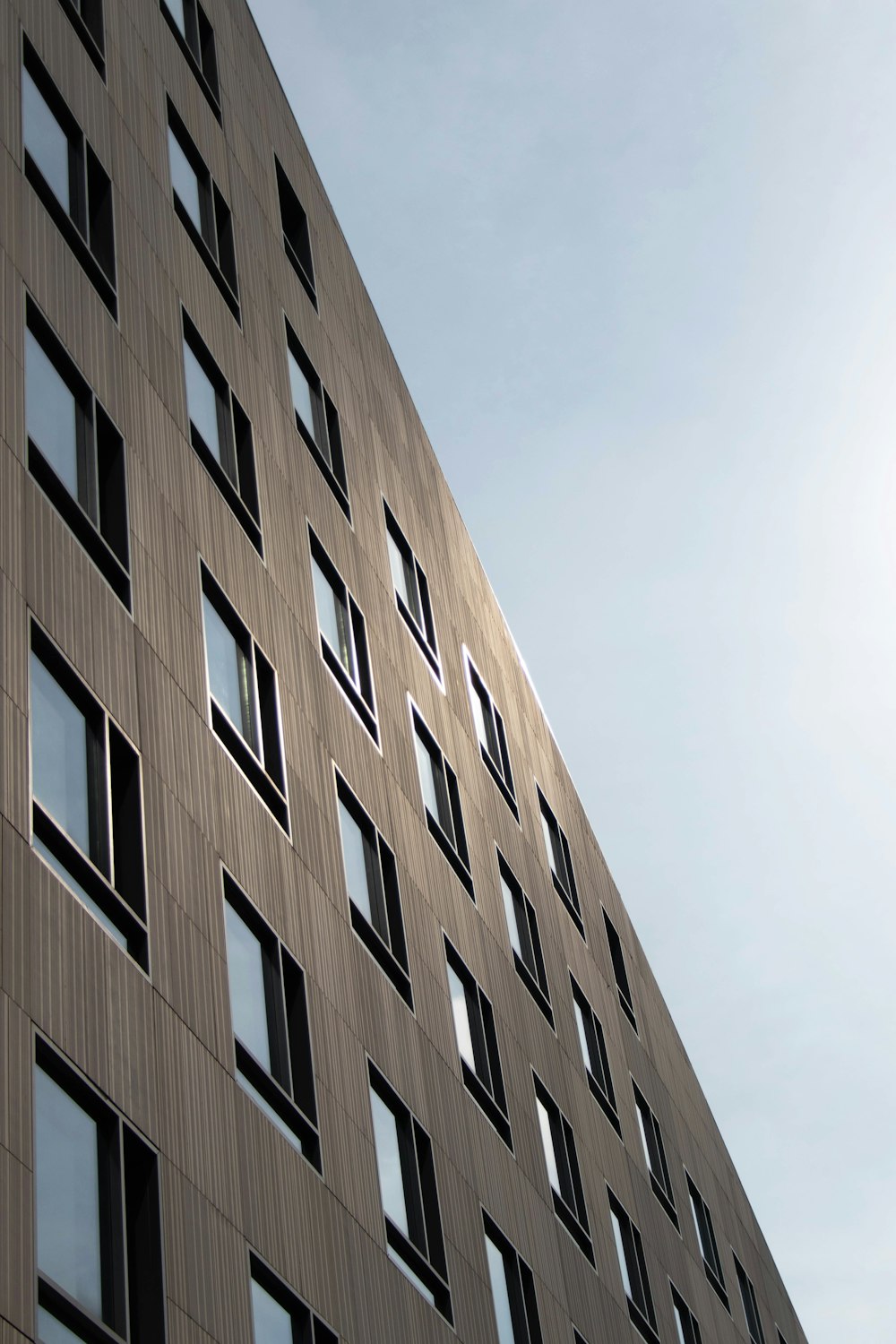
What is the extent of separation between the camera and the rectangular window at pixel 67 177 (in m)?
20.1

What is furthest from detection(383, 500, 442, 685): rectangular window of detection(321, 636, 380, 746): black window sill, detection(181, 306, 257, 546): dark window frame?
detection(181, 306, 257, 546): dark window frame

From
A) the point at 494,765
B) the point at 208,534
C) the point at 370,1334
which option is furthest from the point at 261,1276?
the point at 494,765

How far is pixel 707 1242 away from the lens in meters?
42.7

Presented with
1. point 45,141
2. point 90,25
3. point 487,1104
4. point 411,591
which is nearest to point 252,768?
point 45,141

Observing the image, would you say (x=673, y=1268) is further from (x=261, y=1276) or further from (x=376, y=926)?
(x=261, y=1276)

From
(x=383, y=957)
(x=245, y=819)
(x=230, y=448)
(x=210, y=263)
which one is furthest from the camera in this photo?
(x=210, y=263)

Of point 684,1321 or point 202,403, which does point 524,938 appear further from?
point 202,403

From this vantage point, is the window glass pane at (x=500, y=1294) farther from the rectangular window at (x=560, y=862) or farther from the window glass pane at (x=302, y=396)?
the window glass pane at (x=302, y=396)

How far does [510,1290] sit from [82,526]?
47.2ft

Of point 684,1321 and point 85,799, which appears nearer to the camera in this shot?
point 85,799

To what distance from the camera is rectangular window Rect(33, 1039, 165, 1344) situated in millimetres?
12867

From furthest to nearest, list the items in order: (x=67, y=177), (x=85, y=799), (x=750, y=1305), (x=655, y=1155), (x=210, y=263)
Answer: (x=750, y=1305) → (x=655, y=1155) → (x=210, y=263) → (x=67, y=177) → (x=85, y=799)

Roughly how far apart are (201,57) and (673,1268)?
28162 mm

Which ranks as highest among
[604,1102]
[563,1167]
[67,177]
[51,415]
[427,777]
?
[67,177]
